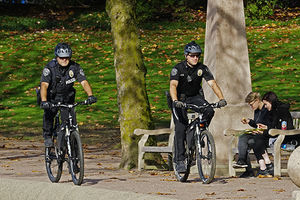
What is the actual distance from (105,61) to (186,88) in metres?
17.7

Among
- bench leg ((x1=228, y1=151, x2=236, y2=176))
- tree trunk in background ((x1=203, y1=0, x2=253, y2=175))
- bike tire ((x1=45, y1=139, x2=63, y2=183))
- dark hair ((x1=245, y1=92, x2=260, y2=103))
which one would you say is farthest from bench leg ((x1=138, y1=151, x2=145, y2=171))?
dark hair ((x1=245, y1=92, x2=260, y2=103))

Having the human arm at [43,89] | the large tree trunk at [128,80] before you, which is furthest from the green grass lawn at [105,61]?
the human arm at [43,89]

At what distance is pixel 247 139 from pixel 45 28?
83.1 feet

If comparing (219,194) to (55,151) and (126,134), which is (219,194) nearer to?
(55,151)

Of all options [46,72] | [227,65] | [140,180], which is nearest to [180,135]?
[140,180]

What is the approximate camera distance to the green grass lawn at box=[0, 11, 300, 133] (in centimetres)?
1970

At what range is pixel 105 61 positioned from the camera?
2652 centimetres

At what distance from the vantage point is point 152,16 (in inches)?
1356

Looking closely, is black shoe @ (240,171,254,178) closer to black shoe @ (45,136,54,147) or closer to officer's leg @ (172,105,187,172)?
officer's leg @ (172,105,187,172)

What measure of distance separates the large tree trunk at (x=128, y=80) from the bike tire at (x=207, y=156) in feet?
9.37

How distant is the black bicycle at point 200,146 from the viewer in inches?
339

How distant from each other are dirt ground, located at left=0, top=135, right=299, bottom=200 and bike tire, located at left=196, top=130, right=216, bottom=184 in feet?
0.44

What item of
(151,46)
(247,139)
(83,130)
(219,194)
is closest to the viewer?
(219,194)

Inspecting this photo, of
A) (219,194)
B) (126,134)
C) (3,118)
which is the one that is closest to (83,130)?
(3,118)
